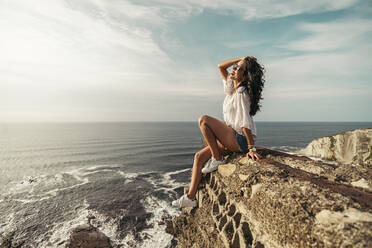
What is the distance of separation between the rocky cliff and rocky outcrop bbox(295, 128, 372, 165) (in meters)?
16.6

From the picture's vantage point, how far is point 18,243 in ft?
26.3

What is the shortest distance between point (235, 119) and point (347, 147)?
19502 mm

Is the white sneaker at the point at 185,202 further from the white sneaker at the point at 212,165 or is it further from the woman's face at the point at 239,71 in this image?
the woman's face at the point at 239,71

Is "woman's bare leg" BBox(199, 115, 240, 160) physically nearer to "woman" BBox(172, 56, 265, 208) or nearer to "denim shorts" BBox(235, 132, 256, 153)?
"woman" BBox(172, 56, 265, 208)

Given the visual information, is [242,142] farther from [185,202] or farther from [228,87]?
[185,202]

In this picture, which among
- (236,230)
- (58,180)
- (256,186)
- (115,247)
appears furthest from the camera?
(58,180)

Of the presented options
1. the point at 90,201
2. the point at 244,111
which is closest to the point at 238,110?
the point at 244,111

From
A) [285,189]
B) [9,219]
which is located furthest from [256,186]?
[9,219]

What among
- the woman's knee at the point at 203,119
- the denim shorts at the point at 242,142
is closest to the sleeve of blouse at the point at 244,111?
the denim shorts at the point at 242,142

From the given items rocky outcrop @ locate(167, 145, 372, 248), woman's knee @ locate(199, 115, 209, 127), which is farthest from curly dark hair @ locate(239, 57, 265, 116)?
rocky outcrop @ locate(167, 145, 372, 248)

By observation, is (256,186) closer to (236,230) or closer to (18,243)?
(236,230)

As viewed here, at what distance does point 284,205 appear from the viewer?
2711 mm

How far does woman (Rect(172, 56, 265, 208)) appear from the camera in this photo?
443 centimetres

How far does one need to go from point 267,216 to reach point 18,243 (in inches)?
448
